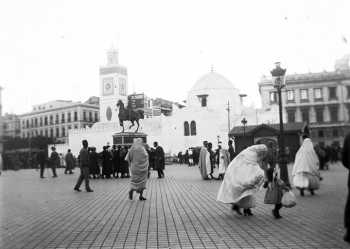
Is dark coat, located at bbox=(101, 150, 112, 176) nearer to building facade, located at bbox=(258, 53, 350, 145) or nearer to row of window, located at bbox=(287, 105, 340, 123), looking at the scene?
building facade, located at bbox=(258, 53, 350, 145)

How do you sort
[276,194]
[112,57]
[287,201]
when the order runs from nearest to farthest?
[287,201] → [276,194] → [112,57]

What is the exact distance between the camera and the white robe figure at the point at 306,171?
12.6 m

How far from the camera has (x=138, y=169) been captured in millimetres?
12766

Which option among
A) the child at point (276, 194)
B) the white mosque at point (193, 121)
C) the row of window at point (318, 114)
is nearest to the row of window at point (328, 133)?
the row of window at point (318, 114)

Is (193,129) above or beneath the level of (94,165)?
above

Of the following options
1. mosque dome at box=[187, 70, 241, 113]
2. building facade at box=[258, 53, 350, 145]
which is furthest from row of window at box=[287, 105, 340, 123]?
mosque dome at box=[187, 70, 241, 113]

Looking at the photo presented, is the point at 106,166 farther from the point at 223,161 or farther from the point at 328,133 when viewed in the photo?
the point at 328,133

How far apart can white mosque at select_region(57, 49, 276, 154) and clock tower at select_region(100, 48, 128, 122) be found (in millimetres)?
186

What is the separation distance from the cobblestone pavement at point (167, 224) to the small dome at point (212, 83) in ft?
201

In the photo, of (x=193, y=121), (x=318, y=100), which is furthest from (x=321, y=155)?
(x=318, y=100)

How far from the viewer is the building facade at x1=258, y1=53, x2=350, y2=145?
64812 millimetres

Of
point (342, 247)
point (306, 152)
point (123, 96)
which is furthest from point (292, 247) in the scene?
point (123, 96)

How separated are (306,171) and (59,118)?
88092mm

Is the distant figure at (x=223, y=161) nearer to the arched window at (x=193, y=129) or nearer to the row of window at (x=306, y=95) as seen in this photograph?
the arched window at (x=193, y=129)
